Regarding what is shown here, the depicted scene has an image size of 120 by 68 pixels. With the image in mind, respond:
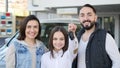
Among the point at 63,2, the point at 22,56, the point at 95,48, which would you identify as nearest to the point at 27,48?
the point at 22,56

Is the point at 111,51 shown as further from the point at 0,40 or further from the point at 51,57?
the point at 0,40

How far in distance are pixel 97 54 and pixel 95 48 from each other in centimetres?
7

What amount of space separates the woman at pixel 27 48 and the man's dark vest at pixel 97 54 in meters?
0.50

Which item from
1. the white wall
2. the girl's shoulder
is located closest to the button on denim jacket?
the girl's shoulder

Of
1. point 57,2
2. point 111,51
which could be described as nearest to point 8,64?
point 111,51

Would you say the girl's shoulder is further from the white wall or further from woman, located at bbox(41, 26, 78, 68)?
the white wall

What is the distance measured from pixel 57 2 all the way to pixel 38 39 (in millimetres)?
7015

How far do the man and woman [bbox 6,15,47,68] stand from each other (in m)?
0.39

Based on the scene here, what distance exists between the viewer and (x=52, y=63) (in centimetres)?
399

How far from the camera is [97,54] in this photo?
4051 millimetres

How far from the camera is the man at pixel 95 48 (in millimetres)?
4027

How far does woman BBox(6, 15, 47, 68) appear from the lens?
3.89 meters

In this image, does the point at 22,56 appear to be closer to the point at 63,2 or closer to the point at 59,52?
the point at 59,52

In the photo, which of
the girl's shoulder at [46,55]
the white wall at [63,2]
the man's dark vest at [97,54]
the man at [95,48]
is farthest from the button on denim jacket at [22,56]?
the white wall at [63,2]
